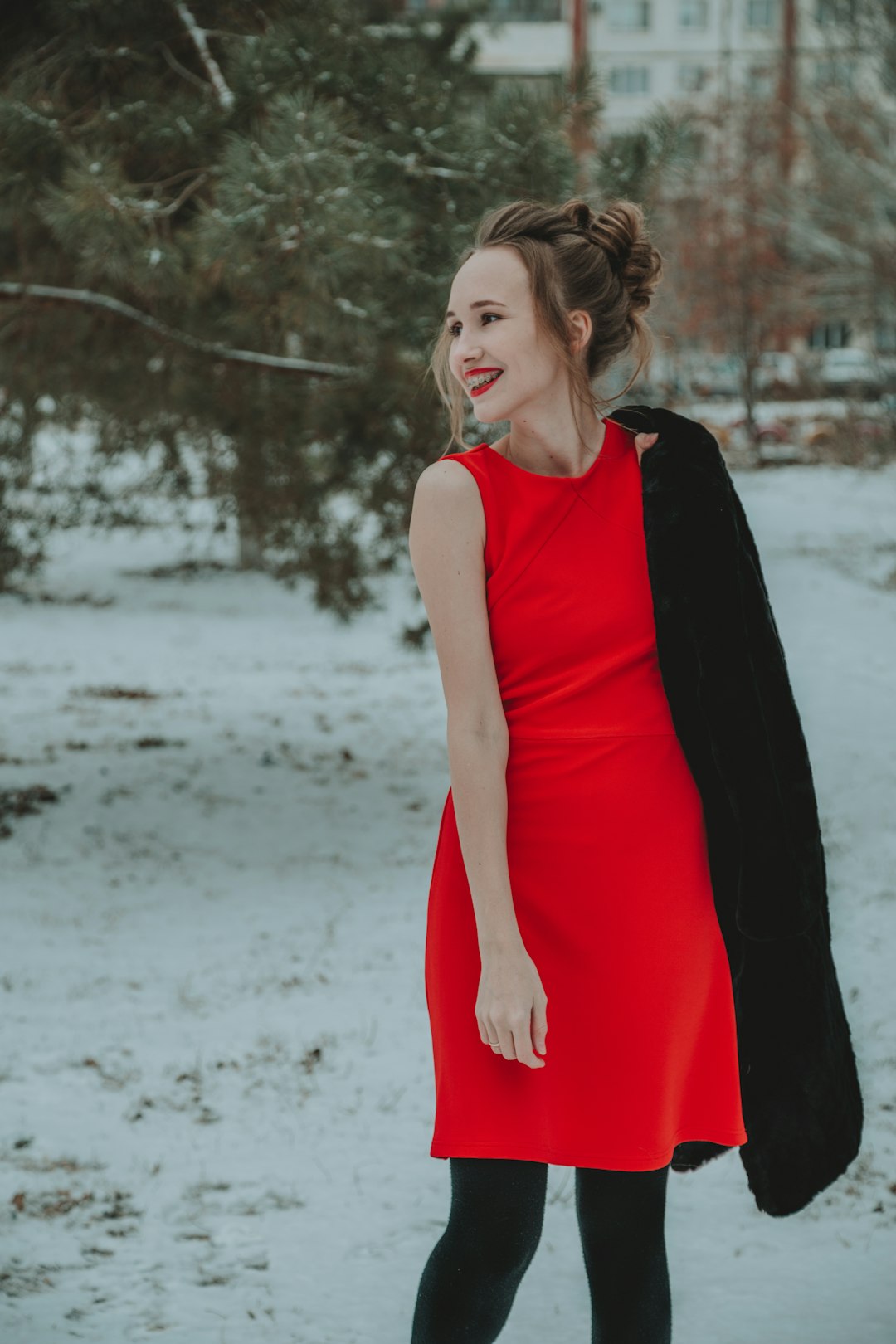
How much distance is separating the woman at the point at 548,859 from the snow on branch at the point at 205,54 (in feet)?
10.4

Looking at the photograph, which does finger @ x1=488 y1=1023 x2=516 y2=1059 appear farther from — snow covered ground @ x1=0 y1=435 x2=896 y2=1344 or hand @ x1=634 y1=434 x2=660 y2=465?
snow covered ground @ x1=0 y1=435 x2=896 y2=1344

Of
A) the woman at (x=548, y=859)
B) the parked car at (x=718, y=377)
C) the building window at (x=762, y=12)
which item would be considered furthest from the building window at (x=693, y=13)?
the woman at (x=548, y=859)

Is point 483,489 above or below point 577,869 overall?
above

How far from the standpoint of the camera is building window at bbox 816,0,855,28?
38.0ft

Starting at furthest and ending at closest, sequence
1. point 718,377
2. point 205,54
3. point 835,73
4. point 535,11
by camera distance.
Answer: point 535,11
point 718,377
point 835,73
point 205,54

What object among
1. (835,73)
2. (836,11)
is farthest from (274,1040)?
(835,73)

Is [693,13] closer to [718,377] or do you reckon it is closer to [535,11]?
[535,11]

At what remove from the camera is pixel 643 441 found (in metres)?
1.77

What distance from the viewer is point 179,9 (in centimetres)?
459

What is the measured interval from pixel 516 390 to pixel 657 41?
53.3 metres

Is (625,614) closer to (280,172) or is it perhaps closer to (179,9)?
(280,172)

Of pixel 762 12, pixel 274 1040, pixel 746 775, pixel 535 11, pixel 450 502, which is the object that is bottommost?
pixel 274 1040

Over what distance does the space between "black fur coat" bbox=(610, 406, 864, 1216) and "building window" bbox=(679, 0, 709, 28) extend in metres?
53.9

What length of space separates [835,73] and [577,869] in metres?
13.6
